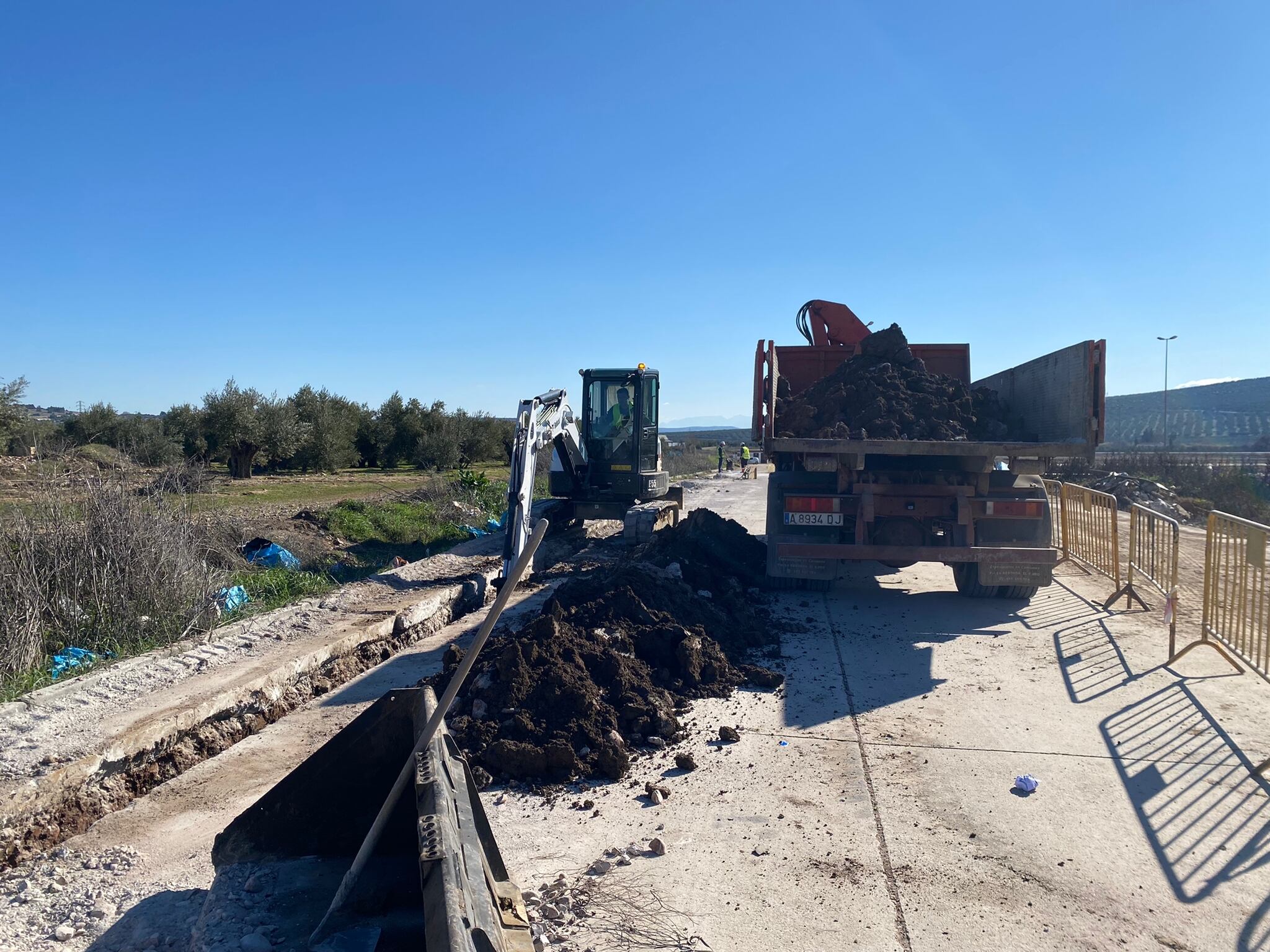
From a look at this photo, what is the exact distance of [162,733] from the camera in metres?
5.45

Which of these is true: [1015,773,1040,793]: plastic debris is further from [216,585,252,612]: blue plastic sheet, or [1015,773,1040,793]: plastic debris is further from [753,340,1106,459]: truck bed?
[216,585,252,612]: blue plastic sheet

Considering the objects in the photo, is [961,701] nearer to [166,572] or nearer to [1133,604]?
[1133,604]

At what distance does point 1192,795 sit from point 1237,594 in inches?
106

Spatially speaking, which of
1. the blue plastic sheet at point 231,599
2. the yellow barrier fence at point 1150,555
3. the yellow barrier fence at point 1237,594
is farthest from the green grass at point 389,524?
the yellow barrier fence at point 1237,594

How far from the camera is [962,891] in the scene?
3.82 metres

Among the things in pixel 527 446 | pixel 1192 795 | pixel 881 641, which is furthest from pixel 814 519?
pixel 1192 795

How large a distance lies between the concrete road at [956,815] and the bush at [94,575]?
178 inches

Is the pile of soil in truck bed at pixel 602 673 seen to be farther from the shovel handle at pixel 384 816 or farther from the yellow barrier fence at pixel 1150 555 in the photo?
the yellow barrier fence at pixel 1150 555

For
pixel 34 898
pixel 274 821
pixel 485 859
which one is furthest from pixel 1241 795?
pixel 34 898

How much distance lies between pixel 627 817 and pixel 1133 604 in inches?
307

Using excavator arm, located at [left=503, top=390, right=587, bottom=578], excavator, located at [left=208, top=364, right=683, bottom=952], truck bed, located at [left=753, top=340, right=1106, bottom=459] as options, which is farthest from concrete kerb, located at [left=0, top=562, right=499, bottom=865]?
truck bed, located at [left=753, top=340, right=1106, bottom=459]

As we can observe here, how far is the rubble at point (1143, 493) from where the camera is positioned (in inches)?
738

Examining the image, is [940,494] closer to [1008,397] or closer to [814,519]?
[814,519]

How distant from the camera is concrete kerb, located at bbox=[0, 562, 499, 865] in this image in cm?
449
